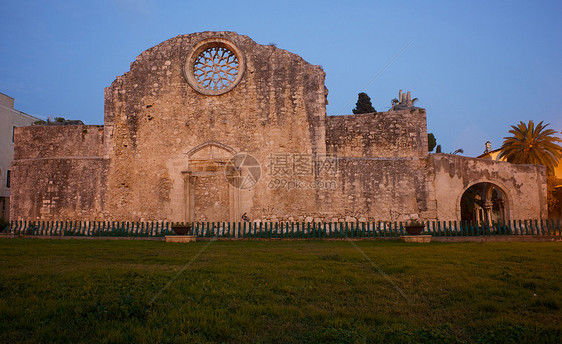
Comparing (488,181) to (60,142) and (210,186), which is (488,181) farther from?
(60,142)

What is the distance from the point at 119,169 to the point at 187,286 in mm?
15083

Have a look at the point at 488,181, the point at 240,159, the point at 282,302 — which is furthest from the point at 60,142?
the point at 488,181

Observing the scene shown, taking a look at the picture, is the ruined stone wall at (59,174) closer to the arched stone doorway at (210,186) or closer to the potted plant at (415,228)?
the arched stone doorway at (210,186)

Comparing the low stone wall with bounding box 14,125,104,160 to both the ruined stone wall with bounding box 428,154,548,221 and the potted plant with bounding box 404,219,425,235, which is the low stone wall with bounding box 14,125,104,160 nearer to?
the potted plant with bounding box 404,219,425,235

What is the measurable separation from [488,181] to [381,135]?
5.63 meters

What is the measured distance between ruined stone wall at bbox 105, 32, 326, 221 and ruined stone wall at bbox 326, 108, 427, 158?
905 millimetres

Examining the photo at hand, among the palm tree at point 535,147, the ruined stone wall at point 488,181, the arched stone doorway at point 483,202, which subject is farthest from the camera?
the palm tree at point 535,147

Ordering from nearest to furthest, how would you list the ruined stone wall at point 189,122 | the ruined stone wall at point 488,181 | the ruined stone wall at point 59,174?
1. the ruined stone wall at point 488,181
2. the ruined stone wall at point 189,122
3. the ruined stone wall at point 59,174

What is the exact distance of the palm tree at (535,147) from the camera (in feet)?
87.7

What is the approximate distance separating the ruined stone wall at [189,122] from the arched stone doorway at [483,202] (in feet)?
31.3

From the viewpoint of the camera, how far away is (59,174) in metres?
18.6

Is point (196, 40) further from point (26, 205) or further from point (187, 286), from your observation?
point (187, 286)

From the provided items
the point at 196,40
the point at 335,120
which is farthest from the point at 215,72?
the point at 335,120

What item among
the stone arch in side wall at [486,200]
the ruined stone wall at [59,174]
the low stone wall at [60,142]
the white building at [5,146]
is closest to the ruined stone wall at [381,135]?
the stone arch in side wall at [486,200]
